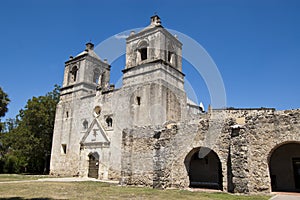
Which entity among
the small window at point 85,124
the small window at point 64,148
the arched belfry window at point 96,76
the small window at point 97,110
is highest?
the arched belfry window at point 96,76

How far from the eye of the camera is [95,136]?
71.5 feet

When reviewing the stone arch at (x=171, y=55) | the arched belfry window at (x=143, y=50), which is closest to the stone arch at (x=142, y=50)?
the arched belfry window at (x=143, y=50)

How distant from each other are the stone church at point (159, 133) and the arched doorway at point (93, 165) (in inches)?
3.4

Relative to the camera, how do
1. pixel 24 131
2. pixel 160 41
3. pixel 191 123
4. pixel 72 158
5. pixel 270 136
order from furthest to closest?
pixel 24 131, pixel 72 158, pixel 160 41, pixel 191 123, pixel 270 136

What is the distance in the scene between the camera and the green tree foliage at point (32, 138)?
26.4 meters

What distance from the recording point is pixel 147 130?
48.7 feet

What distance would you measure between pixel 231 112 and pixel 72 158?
15.6m

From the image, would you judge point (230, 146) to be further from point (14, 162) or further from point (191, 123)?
point (14, 162)

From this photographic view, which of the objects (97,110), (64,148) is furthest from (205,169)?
(64,148)

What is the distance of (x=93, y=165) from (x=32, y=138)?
926 cm

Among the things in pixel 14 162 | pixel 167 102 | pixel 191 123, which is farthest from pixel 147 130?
pixel 14 162

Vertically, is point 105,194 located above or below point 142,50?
below

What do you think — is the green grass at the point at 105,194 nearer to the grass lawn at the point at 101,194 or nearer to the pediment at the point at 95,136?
the grass lawn at the point at 101,194

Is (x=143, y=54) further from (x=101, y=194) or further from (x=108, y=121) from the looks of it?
(x=101, y=194)
